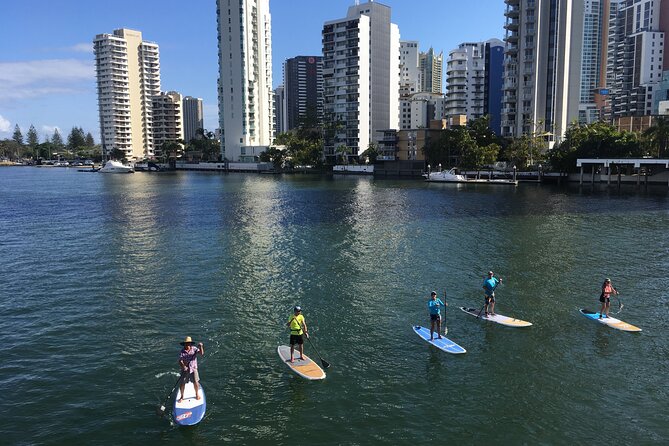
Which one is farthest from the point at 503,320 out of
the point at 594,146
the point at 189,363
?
the point at 594,146

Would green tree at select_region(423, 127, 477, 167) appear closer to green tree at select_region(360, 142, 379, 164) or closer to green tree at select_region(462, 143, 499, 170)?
green tree at select_region(462, 143, 499, 170)

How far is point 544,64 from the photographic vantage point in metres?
147

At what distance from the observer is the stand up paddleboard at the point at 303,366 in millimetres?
21953

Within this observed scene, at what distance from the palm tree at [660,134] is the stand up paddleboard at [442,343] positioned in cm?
11996

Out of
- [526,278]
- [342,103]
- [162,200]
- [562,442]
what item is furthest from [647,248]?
[342,103]

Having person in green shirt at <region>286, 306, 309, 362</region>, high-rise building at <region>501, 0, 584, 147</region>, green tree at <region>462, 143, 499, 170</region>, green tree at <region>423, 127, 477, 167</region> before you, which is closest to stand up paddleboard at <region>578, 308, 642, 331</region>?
person in green shirt at <region>286, 306, 309, 362</region>

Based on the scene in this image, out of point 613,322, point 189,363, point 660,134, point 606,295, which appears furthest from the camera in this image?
point 660,134

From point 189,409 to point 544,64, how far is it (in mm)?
152766

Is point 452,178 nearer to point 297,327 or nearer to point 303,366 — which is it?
point 303,366

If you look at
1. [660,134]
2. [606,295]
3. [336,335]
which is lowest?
[336,335]

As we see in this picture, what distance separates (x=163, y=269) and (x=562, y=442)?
32516 mm

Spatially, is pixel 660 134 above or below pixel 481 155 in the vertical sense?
above

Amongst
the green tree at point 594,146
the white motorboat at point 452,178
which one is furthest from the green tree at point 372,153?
the green tree at point 594,146

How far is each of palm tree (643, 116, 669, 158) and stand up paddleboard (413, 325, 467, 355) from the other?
394ft
